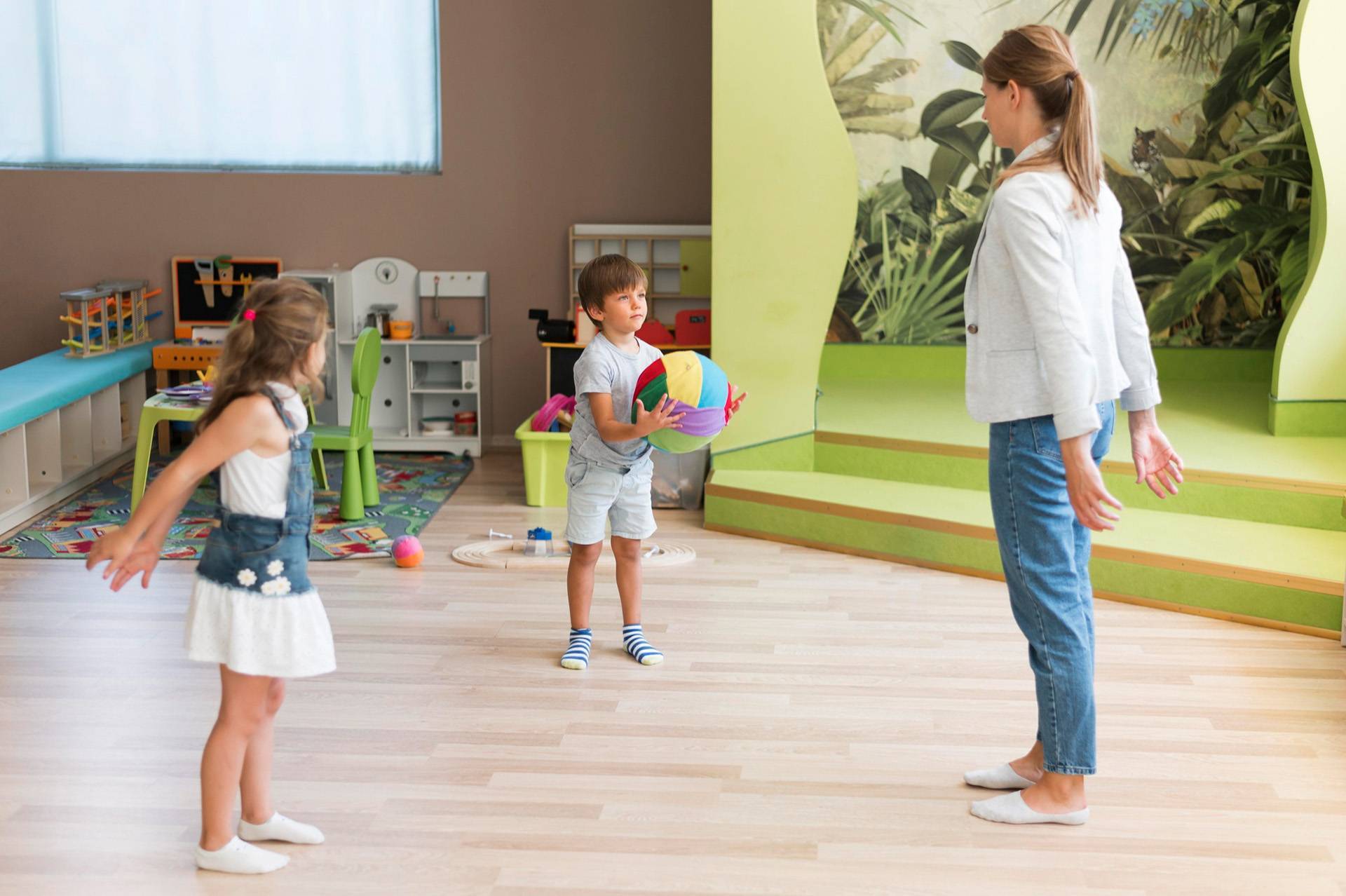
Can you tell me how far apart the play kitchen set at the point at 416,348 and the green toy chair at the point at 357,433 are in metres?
1.09

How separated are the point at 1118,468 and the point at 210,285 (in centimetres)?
447

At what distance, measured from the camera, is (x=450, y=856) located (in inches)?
→ 97.3

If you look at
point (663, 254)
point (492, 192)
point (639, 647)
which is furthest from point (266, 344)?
point (492, 192)

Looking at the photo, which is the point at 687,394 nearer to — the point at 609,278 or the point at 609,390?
the point at 609,390

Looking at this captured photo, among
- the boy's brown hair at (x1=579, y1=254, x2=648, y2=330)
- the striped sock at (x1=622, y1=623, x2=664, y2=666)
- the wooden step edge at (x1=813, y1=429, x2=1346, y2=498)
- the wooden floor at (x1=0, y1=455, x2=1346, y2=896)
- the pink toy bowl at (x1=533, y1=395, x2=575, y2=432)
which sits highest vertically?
the boy's brown hair at (x1=579, y1=254, x2=648, y2=330)

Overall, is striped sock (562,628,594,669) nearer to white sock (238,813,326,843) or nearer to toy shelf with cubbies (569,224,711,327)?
white sock (238,813,326,843)

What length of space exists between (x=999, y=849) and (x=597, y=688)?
46.4 inches

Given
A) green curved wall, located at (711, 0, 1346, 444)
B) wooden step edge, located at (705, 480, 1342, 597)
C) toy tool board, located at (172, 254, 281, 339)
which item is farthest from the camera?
toy tool board, located at (172, 254, 281, 339)

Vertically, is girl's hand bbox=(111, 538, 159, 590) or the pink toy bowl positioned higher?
girl's hand bbox=(111, 538, 159, 590)

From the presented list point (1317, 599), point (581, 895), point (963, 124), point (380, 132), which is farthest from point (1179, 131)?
point (581, 895)

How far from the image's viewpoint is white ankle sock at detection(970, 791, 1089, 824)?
259cm

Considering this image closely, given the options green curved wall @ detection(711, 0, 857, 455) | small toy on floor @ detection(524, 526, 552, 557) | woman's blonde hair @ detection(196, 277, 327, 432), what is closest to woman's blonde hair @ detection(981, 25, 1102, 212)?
woman's blonde hair @ detection(196, 277, 327, 432)

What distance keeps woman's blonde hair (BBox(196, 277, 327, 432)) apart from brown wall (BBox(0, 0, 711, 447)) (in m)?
4.27

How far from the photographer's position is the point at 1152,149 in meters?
5.82
